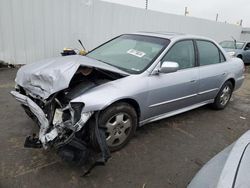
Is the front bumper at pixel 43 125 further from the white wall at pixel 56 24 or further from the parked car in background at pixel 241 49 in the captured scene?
the parked car in background at pixel 241 49

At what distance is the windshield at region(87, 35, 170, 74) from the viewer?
3.39 meters

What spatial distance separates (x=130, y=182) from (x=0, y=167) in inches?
58.7

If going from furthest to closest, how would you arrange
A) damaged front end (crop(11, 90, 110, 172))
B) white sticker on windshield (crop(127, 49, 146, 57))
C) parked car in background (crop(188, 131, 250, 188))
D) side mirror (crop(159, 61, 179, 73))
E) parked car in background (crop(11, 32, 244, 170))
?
1. white sticker on windshield (crop(127, 49, 146, 57))
2. side mirror (crop(159, 61, 179, 73))
3. parked car in background (crop(11, 32, 244, 170))
4. damaged front end (crop(11, 90, 110, 172))
5. parked car in background (crop(188, 131, 250, 188))

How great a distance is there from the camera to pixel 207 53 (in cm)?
437

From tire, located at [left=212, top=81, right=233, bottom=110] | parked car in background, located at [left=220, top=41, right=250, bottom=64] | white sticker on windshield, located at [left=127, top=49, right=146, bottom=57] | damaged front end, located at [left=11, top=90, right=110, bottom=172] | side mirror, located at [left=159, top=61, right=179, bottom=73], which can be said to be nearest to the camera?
damaged front end, located at [left=11, top=90, right=110, bottom=172]

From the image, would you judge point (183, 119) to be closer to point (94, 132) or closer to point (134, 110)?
point (134, 110)

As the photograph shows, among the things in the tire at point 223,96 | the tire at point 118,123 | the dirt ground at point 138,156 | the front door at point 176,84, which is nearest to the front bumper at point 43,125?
the dirt ground at point 138,156

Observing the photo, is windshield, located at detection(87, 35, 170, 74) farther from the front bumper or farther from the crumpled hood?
the front bumper

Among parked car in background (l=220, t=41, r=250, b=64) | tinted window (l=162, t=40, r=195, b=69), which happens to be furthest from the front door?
parked car in background (l=220, t=41, r=250, b=64)

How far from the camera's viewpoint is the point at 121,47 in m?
3.97

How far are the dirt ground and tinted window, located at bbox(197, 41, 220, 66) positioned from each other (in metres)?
1.10

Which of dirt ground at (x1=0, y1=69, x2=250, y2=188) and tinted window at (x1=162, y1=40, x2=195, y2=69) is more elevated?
tinted window at (x1=162, y1=40, x2=195, y2=69)

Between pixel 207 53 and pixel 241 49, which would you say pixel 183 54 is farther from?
pixel 241 49

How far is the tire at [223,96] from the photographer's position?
4775 mm
